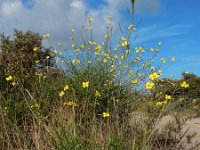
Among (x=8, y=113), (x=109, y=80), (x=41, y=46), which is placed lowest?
(x=8, y=113)

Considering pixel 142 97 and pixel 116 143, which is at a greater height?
pixel 142 97

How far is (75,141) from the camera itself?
181 inches

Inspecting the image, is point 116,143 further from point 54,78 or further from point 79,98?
point 54,78

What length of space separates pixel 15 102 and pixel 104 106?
1.43 metres

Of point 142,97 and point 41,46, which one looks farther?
point 41,46

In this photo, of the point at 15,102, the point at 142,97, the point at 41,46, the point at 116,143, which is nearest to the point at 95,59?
the point at 142,97

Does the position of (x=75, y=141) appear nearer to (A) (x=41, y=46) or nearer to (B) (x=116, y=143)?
(B) (x=116, y=143)

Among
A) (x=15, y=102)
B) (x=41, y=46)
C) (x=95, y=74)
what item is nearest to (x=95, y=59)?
(x=95, y=74)

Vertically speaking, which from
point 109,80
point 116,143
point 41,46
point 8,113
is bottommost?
point 116,143

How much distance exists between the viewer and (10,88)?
28.7 ft

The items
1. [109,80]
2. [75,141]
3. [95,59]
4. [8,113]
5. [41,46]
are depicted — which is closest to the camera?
[75,141]

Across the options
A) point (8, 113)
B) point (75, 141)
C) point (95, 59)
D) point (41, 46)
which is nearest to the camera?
point (75, 141)

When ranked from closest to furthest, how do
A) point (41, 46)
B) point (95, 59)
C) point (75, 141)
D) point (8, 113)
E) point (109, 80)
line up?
point (75, 141) → point (8, 113) → point (109, 80) → point (95, 59) → point (41, 46)

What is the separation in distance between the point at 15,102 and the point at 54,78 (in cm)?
114
